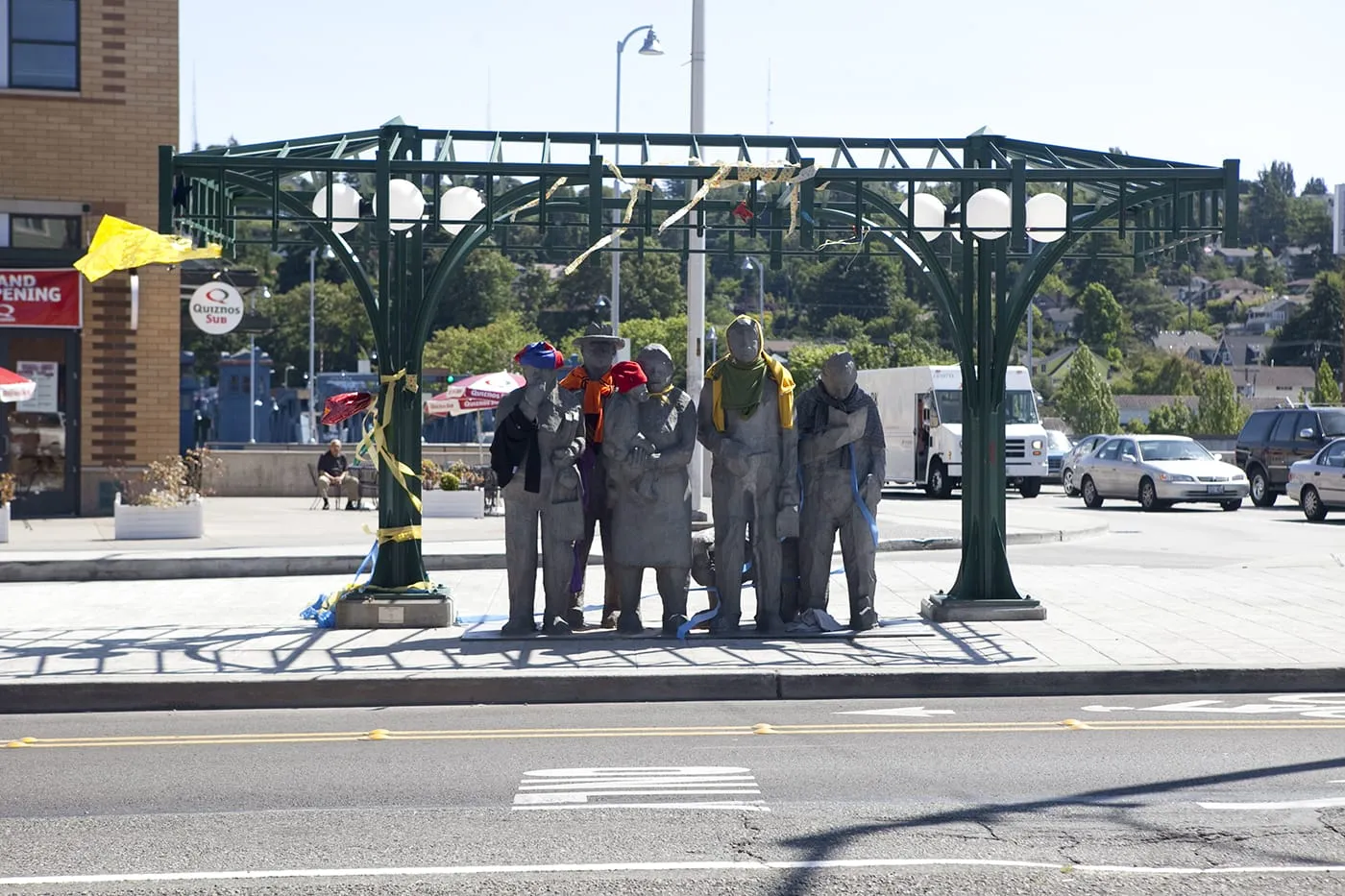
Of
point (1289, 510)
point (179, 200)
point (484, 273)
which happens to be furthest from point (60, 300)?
point (484, 273)

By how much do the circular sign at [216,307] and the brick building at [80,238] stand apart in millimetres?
3006

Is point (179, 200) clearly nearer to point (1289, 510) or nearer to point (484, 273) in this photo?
point (1289, 510)

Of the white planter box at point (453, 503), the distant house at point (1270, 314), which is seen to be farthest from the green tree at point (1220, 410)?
the distant house at point (1270, 314)

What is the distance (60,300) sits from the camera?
77.6 feet

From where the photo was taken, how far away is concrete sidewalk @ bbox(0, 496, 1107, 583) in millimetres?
17547

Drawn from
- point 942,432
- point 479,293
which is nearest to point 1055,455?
point 942,432

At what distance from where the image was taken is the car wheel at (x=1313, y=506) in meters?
27.5

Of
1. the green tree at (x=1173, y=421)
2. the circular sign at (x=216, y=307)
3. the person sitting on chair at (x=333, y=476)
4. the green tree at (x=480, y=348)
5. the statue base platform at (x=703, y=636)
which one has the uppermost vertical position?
the green tree at (x=480, y=348)

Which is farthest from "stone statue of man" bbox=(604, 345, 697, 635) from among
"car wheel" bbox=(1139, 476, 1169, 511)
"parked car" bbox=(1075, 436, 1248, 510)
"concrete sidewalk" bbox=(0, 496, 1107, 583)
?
"car wheel" bbox=(1139, 476, 1169, 511)

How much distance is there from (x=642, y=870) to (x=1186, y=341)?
489ft

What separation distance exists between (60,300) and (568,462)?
14279 mm

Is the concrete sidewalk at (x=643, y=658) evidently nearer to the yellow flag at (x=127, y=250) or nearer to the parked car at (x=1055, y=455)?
the yellow flag at (x=127, y=250)

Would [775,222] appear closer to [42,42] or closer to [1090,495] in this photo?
[42,42]

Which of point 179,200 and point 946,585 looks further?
point 946,585
